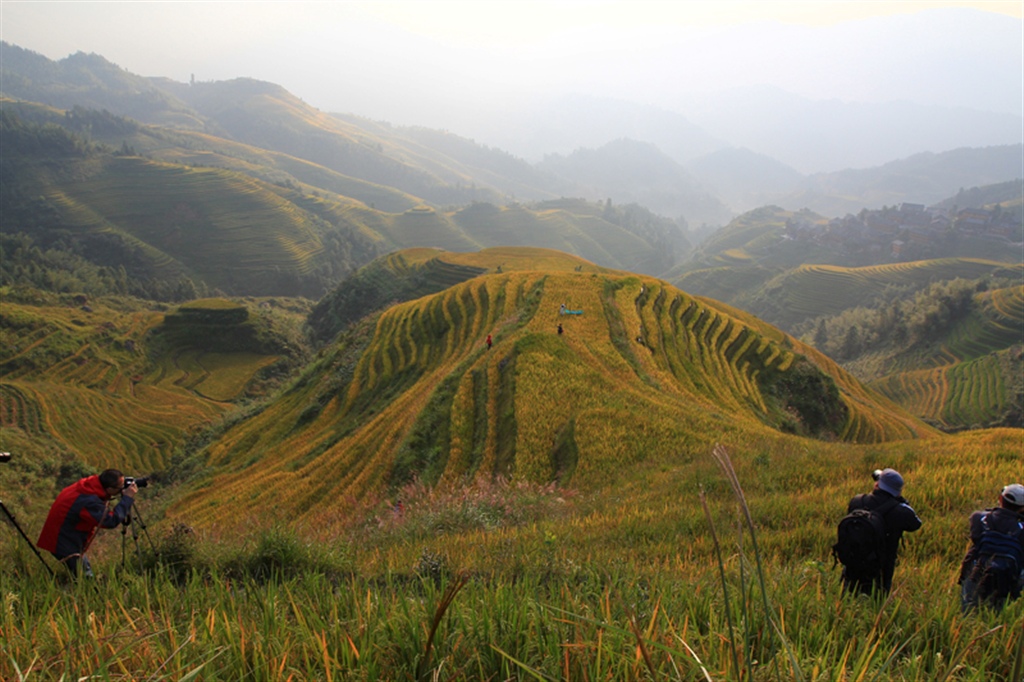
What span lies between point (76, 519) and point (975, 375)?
7917 cm

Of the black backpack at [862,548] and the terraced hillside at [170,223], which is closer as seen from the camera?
the black backpack at [862,548]

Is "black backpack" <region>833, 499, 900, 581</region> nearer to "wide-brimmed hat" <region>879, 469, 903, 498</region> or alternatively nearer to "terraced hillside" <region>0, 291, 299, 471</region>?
"wide-brimmed hat" <region>879, 469, 903, 498</region>

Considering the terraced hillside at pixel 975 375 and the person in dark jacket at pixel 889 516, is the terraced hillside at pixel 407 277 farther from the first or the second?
the person in dark jacket at pixel 889 516

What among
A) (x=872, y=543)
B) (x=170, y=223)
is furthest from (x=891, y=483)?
(x=170, y=223)

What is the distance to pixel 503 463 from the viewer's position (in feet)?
44.7

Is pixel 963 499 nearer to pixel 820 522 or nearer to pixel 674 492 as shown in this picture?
pixel 820 522

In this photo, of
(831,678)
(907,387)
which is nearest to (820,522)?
(831,678)

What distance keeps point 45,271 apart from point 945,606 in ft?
383

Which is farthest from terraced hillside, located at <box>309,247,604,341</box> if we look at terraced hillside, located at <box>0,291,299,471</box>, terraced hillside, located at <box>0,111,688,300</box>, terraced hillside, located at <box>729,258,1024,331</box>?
terraced hillside, located at <box>729,258,1024,331</box>

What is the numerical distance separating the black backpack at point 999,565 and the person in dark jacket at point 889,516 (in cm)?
43

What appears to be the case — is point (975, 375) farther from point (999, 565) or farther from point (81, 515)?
point (81, 515)

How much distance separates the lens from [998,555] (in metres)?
3.69

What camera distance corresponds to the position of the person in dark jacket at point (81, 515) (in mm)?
4602

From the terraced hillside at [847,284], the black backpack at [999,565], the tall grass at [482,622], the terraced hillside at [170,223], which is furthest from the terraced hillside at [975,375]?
the terraced hillside at [170,223]
